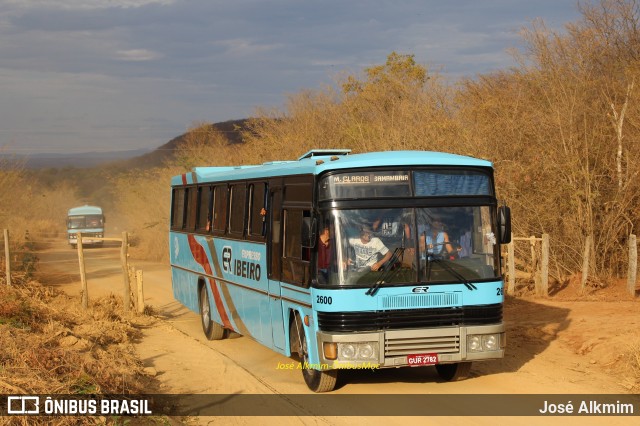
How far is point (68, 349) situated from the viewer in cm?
1180

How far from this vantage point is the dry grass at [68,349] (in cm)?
902

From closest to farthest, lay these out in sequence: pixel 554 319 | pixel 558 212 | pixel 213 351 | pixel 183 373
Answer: pixel 183 373, pixel 213 351, pixel 554 319, pixel 558 212

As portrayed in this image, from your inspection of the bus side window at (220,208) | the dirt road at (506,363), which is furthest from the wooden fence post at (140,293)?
the bus side window at (220,208)

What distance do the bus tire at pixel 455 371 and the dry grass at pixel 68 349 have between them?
387 centimetres

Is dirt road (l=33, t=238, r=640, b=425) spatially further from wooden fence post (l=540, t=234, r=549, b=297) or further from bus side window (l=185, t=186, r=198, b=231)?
bus side window (l=185, t=186, r=198, b=231)

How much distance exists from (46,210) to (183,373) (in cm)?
7914

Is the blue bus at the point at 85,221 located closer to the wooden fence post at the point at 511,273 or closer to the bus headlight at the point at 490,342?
the wooden fence post at the point at 511,273

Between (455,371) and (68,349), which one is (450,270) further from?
(68,349)

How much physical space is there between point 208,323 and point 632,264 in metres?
9.85

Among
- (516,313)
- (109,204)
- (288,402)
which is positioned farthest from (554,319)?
(109,204)

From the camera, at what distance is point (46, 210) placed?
8794cm

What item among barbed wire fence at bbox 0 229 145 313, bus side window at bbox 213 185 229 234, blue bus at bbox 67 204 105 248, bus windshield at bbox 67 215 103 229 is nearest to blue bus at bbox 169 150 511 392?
bus side window at bbox 213 185 229 234

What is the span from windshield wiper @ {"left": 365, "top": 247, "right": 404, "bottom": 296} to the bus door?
228 centimetres

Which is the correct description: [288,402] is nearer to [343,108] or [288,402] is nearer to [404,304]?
[404,304]
